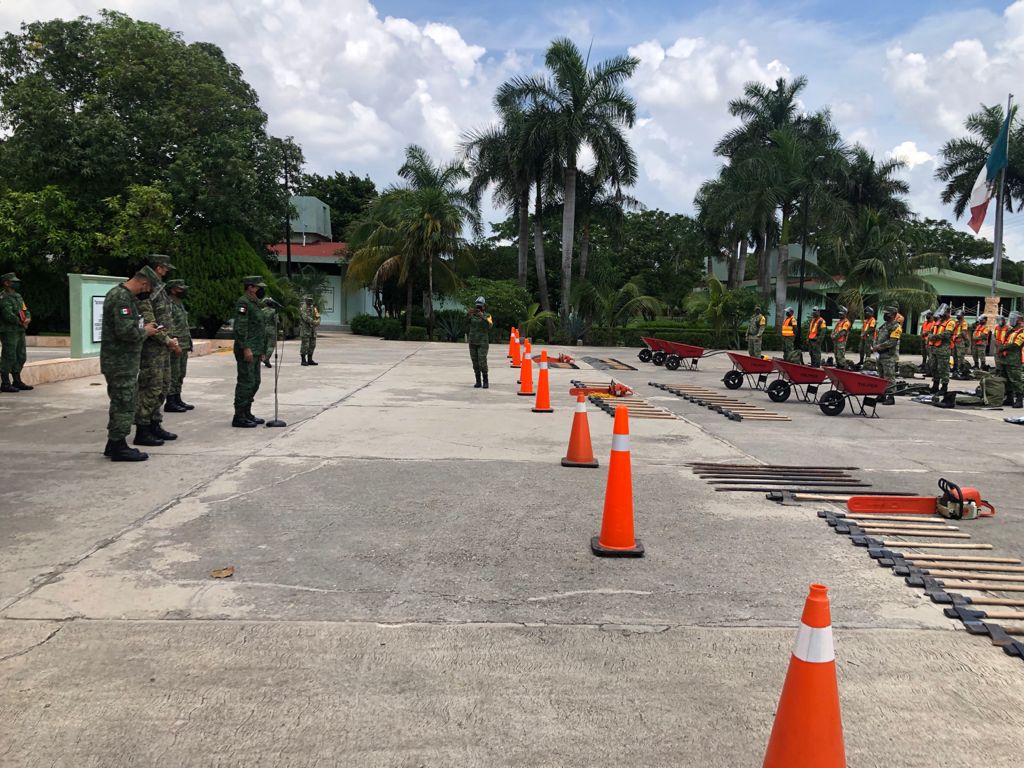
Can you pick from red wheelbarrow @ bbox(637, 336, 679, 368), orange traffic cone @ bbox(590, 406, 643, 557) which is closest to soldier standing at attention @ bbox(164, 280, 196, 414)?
orange traffic cone @ bbox(590, 406, 643, 557)

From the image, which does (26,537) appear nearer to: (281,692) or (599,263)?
(281,692)

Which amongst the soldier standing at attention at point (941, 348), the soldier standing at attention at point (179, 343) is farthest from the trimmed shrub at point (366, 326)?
the soldier standing at attention at point (179, 343)

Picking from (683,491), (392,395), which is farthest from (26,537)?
(392,395)

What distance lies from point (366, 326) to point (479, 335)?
23452mm

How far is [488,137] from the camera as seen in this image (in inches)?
1417

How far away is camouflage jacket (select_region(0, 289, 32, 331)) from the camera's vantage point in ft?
40.0

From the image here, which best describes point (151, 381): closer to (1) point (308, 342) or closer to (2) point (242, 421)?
(2) point (242, 421)

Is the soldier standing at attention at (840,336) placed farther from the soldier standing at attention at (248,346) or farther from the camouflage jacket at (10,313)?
the camouflage jacket at (10,313)

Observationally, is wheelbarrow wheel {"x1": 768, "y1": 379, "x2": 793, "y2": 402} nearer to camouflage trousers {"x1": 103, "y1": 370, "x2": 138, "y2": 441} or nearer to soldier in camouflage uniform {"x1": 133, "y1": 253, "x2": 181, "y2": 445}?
soldier in camouflage uniform {"x1": 133, "y1": 253, "x2": 181, "y2": 445}

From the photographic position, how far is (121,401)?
291 inches

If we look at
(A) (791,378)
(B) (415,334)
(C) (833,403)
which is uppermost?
(B) (415,334)

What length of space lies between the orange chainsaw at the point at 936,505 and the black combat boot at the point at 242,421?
682 cm

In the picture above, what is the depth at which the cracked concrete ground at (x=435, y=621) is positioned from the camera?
2891 mm

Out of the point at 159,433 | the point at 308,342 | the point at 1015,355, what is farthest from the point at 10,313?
the point at 1015,355
